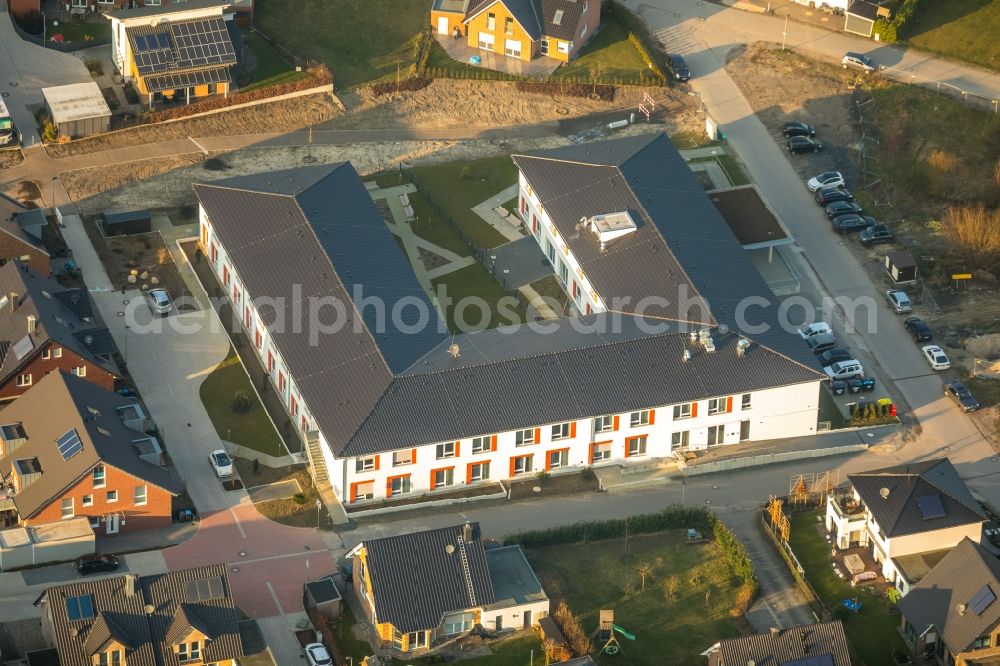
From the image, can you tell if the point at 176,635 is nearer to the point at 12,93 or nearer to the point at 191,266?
the point at 191,266

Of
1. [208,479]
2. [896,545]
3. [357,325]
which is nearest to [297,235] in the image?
[357,325]

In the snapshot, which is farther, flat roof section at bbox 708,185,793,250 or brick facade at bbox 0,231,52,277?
flat roof section at bbox 708,185,793,250

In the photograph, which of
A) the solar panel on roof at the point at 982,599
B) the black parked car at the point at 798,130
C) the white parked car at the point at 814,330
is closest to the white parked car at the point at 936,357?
the white parked car at the point at 814,330

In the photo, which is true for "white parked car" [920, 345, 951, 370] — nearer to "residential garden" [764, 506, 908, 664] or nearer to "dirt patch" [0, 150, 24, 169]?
"residential garden" [764, 506, 908, 664]

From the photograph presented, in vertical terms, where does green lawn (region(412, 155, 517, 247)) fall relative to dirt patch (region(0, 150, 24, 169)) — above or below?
below

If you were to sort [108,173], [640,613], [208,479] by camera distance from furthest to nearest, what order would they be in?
[108,173] → [208,479] → [640,613]

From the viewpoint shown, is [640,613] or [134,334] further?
[134,334]

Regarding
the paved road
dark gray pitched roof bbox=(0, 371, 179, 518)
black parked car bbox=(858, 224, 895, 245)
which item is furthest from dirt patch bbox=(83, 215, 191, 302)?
black parked car bbox=(858, 224, 895, 245)

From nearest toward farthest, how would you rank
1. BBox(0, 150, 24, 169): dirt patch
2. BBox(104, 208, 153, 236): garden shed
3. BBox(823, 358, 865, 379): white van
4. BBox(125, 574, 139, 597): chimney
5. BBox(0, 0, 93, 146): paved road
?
BBox(125, 574, 139, 597): chimney, BBox(823, 358, 865, 379): white van, BBox(104, 208, 153, 236): garden shed, BBox(0, 150, 24, 169): dirt patch, BBox(0, 0, 93, 146): paved road
